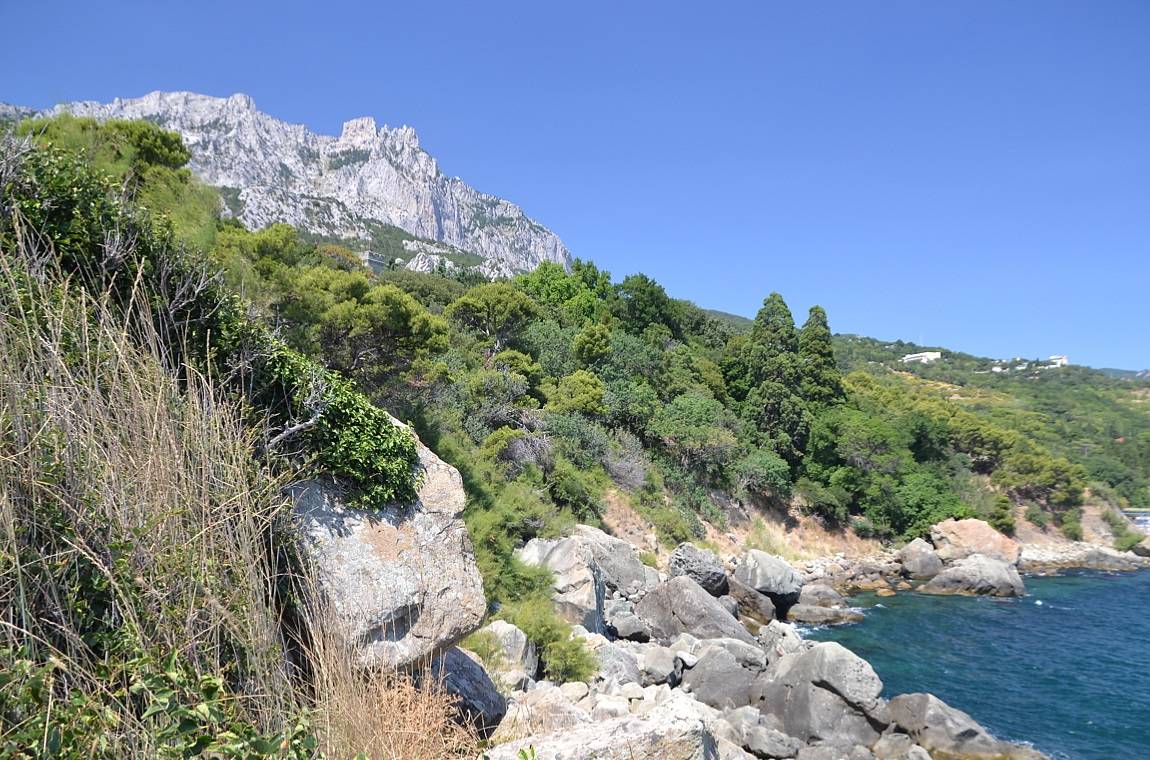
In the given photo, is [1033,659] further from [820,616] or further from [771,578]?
[771,578]

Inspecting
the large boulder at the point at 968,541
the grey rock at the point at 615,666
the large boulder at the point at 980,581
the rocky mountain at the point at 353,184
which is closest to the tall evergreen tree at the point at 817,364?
the large boulder at the point at 968,541

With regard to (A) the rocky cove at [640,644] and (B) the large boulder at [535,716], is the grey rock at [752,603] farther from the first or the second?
(B) the large boulder at [535,716]

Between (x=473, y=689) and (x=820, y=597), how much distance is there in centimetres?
1801

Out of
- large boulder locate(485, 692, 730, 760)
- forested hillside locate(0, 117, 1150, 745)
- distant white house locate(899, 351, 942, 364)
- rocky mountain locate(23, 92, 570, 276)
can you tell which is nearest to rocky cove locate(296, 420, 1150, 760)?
large boulder locate(485, 692, 730, 760)

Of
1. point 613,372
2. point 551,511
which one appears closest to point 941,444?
point 613,372

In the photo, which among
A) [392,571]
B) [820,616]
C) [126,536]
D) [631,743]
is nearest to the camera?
[126,536]

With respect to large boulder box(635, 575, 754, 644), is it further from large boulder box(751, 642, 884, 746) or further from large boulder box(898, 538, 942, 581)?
large boulder box(898, 538, 942, 581)

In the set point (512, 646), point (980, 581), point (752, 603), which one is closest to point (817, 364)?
point (980, 581)

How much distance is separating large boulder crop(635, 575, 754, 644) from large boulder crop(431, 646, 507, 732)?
9.41m

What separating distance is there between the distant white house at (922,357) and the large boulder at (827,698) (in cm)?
7769

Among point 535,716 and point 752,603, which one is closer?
point 535,716

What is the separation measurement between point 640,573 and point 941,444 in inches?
984

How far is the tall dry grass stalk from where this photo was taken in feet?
8.28

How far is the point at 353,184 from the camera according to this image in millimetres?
133375
